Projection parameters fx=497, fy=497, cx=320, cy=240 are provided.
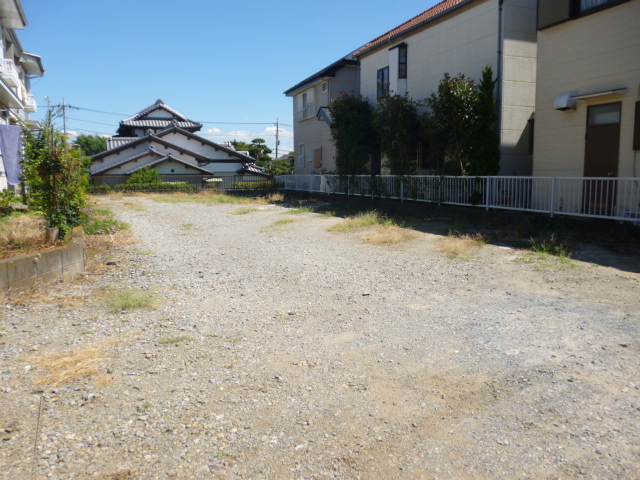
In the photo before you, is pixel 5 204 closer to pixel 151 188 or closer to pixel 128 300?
pixel 128 300

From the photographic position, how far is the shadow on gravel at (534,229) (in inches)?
311

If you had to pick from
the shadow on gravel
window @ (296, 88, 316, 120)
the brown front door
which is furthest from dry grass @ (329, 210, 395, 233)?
window @ (296, 88, 316, 120)

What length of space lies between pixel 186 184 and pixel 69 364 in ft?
91.4

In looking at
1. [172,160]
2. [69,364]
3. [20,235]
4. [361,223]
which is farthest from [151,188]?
[69,364]

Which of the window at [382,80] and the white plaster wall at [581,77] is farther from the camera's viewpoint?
the window at [382,80]

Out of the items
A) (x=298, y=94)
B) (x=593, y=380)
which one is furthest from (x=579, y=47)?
(x=298, y=94)

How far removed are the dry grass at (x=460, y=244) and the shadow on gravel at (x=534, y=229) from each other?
0.90 feet

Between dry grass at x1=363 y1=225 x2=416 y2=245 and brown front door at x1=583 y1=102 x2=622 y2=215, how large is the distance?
3423mm

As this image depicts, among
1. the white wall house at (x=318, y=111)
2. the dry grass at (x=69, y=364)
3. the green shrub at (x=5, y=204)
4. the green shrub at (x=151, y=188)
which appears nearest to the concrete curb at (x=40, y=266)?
the dry grass at (x=69, y=364)

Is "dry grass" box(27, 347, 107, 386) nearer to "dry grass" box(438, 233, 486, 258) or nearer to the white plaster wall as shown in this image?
"dry grass" box(438, 233, 486, 258)

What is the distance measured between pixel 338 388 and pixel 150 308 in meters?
2.76

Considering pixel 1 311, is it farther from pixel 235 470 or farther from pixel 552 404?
pixel 552 404

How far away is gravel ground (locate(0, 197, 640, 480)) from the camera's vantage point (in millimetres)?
2699

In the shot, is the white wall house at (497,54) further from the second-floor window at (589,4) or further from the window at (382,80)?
the second-floor window at (589,4)
